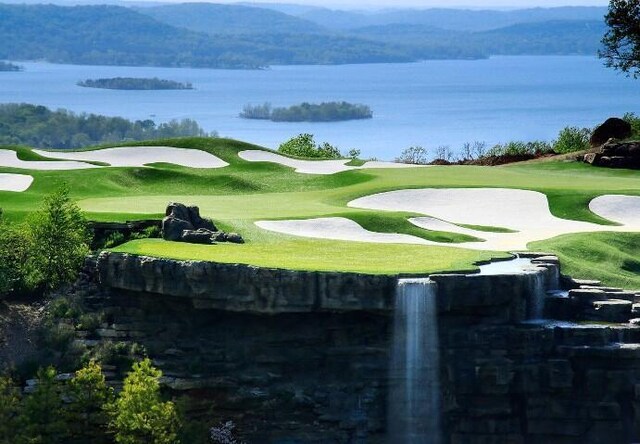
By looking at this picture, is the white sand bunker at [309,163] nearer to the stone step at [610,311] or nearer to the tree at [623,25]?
the tree at [623,25]

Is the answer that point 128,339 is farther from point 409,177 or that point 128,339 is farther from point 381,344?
point 409,177

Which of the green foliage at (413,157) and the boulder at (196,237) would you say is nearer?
the boulder at (196,237)

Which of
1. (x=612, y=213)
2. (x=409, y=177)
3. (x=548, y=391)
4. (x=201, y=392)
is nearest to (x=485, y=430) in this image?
(x=548, y=391)

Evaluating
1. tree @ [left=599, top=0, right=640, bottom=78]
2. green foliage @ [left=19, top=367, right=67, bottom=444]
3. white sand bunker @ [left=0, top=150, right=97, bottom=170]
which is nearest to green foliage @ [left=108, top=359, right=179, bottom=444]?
green foliage @ [left=19, top=367, right=67, bottom=444]

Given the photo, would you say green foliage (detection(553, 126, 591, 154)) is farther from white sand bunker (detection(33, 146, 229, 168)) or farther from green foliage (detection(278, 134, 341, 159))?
white sand bunker (detection(33, 146, 229, 168))

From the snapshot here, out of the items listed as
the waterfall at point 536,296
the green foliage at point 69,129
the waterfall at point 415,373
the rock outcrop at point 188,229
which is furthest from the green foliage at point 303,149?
the green foliage at point 69,129
